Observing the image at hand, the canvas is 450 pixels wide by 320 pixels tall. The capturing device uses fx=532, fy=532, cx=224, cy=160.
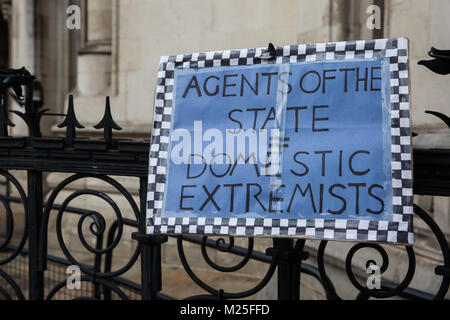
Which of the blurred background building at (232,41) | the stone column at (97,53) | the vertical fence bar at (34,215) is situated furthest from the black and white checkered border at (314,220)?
the stone column at (97,53)

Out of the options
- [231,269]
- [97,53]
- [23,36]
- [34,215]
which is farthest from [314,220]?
[23,36]

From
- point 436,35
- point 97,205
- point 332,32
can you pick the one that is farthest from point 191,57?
point 97,205

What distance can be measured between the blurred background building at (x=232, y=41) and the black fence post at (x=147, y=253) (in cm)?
182

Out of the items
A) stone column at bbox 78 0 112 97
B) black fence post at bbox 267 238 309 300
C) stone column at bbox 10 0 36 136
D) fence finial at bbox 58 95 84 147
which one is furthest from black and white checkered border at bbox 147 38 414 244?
stone column at bbox 10 0 36 136

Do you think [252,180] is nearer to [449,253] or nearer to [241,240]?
[449,253]

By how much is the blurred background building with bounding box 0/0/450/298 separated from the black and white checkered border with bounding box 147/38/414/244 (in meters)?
1.72

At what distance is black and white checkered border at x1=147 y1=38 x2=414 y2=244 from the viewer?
1.82 m

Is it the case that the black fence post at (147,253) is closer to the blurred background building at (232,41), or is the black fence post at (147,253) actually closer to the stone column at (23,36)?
the blurred background building at (232,41)

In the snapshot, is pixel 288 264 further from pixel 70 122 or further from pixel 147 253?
pixel 70 122

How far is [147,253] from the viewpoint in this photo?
2299 mm

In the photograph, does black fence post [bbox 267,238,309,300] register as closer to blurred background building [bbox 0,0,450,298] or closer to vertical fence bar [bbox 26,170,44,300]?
vertical fence bar [bbox 26,170,44,300]

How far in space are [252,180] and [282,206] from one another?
0.15 meters

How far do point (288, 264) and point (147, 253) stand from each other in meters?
0.62

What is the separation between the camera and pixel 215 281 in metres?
5.74
